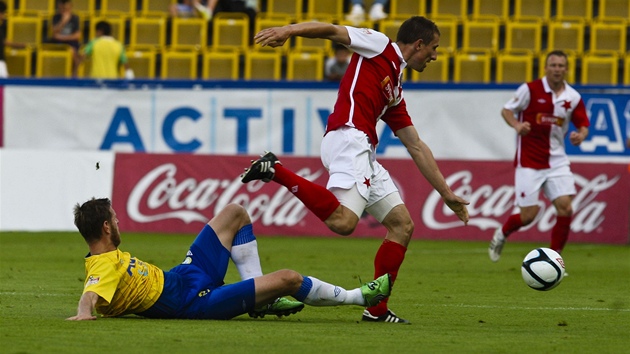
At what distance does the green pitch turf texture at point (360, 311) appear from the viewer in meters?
6.46

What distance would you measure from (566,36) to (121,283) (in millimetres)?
14553

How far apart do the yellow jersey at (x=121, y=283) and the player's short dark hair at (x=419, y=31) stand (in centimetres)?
230

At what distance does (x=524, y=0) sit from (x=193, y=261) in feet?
48.3

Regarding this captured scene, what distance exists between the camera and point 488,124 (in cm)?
1816

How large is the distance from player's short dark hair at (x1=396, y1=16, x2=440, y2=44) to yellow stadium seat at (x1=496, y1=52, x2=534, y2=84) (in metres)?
11.8

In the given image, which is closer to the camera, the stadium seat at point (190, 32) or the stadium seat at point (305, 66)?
the stadium seat at point (305, 66)

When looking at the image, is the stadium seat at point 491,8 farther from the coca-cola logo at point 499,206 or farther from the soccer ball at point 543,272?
the soccer ball at point 543,272

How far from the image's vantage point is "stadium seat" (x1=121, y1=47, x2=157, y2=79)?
66.6ft

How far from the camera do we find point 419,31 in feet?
25.7

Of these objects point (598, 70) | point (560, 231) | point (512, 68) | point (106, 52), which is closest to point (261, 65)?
point (106, 52)

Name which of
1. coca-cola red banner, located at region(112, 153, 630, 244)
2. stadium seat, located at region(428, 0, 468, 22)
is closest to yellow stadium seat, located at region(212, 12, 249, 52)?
stadium seat, located at region(428, 0, 468, 22)

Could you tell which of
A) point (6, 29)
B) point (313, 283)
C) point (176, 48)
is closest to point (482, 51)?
point (176, 48)

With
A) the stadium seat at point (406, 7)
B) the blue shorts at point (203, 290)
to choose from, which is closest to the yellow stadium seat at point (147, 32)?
the stadium seat at point (406, 7)

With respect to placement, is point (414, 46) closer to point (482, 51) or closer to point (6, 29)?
point (482, 51)
